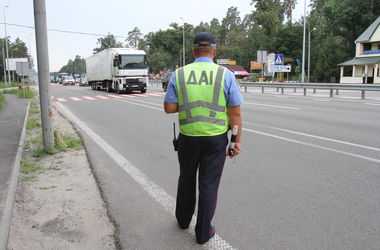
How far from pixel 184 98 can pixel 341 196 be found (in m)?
2.58

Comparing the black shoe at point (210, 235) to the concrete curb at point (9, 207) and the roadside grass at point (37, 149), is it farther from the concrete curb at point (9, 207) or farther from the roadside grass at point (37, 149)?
the roadside grass at point (37, 149)

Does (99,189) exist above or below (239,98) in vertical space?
below

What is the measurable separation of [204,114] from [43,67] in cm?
508

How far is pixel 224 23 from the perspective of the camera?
122500mm

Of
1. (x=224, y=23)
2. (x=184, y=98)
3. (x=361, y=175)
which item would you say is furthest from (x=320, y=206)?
(x=224, y=23)

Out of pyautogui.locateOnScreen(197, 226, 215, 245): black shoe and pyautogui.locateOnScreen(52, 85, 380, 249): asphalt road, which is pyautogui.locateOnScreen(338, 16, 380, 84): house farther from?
pyautogui.locateOnScreen(197, 226, 215, 245): black shoe

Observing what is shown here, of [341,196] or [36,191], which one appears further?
[36,191]

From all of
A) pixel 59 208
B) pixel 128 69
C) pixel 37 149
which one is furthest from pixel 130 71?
pixel 59 208

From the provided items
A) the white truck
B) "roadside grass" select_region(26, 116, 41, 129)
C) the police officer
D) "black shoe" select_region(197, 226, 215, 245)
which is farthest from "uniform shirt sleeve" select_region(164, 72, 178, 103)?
the white truck

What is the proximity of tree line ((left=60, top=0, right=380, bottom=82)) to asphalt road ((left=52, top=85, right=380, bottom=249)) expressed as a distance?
105 feet

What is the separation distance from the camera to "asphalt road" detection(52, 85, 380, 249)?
3.89 metres

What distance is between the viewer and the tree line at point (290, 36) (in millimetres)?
57531

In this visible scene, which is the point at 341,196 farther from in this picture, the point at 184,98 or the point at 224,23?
the point at 224,23

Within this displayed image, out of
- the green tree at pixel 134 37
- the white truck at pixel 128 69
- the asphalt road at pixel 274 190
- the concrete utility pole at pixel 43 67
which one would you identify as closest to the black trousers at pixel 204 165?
the asphalt road at pixel 274 190
